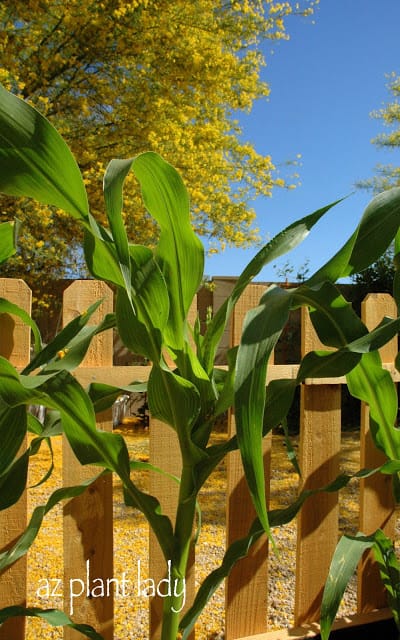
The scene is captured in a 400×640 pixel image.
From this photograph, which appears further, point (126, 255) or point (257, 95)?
point (257, 95)

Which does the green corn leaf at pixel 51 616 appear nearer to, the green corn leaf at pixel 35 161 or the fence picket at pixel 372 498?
the green corn leaf at pixel 35 161

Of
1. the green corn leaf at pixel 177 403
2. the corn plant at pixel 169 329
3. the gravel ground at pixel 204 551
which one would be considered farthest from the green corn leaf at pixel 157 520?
the gravel ground at pixel 204 551

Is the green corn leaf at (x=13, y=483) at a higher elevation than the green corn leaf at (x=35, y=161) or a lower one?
lower

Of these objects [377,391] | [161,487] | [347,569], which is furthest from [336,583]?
[161,487]

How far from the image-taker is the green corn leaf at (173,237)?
30.8 inches

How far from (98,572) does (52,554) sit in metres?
1.51

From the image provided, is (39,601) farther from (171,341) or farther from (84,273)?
(84,273)

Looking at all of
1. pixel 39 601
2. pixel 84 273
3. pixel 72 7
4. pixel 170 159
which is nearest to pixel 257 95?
pixel 170 159

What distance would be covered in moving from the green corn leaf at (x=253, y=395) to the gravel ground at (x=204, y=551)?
1.62 metres

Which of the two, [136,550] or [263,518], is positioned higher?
[263,518]

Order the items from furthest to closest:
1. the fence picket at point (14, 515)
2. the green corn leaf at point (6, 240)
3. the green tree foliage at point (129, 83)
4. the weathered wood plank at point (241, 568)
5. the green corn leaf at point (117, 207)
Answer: the green tree foliage at point (129, 83)
the weathered wood plank at point (241, 568)
the fence picket at point (14, 515)
the green corn leaf at point (6, 240)
the green corn leaf at point (117, 207)

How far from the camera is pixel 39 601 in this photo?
2164 millimetres

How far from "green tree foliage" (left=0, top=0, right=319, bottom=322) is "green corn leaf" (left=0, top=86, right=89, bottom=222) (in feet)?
17.0

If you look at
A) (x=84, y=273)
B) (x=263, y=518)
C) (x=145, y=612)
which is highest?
(x=84, y=273)
